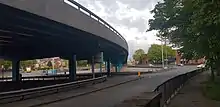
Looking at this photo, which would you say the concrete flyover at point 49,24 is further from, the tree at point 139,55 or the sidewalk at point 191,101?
the tree at point 139,55

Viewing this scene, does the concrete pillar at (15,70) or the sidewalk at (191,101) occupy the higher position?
the concrete pillar at (15,70)

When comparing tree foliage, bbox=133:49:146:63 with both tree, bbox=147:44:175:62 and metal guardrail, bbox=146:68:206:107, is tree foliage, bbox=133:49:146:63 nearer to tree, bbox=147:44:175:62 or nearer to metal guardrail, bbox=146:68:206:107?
tree, bbox=147:44:175:62

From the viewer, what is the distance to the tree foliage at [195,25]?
42.4 ft

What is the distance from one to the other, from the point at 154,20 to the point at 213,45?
22.0 meters

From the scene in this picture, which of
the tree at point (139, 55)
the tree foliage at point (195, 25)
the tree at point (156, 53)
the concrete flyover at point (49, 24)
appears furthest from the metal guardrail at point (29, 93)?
the tree at point (139, 55)

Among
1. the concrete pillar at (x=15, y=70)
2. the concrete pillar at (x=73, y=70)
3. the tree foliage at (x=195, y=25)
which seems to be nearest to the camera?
the tree foliage at (x=195, y=25)

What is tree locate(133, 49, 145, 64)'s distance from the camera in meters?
184

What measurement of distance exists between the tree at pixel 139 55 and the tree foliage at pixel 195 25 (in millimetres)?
144011

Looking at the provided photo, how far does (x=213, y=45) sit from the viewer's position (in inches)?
651

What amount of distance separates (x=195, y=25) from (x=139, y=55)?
171 metres

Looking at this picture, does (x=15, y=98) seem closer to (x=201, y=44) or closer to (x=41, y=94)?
(x=41, y=94)

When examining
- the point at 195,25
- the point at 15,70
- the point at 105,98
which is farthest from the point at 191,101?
the point at 15,70

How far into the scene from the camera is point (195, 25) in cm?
1588

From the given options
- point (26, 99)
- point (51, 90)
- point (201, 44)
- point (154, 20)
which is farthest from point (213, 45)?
point (154, 20)
